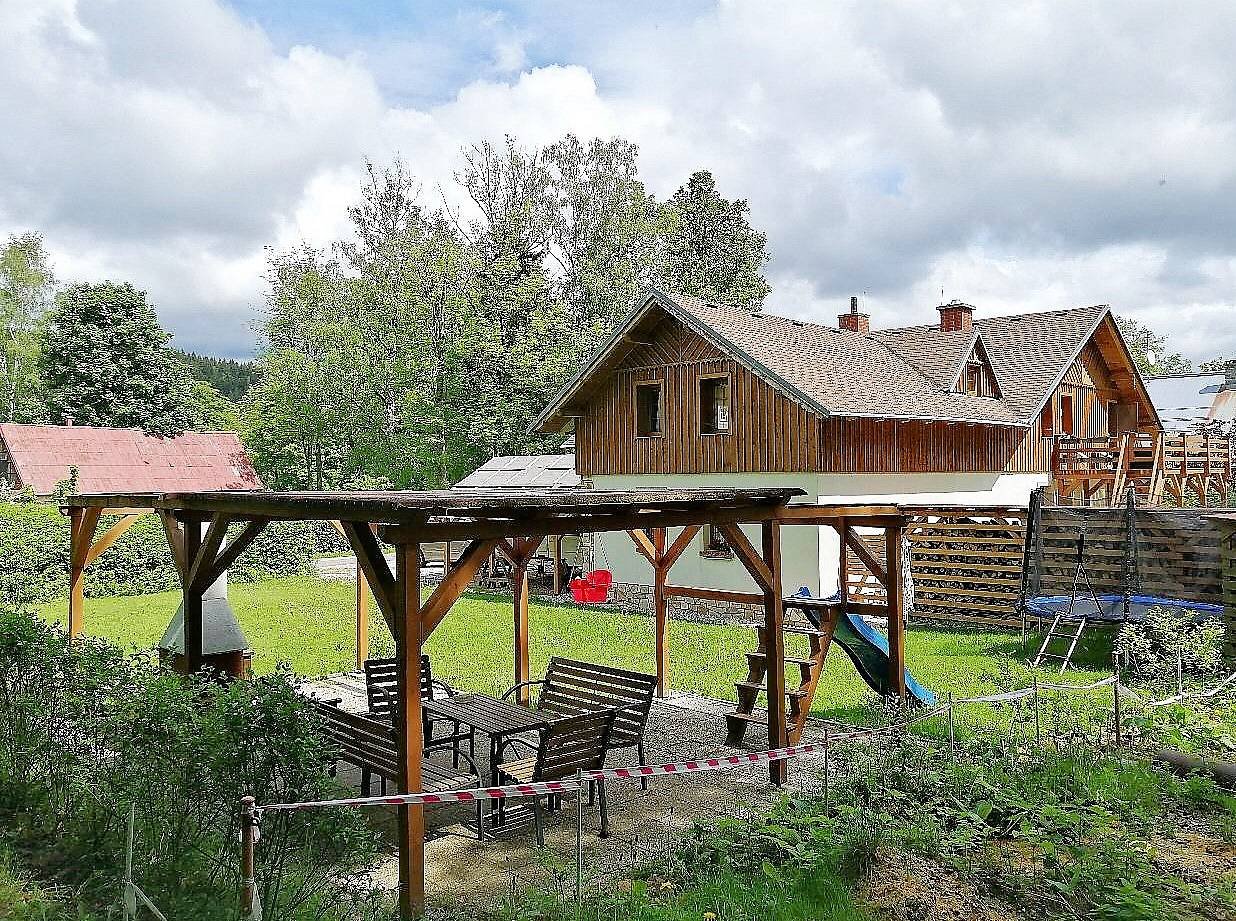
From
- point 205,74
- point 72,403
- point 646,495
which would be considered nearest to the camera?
point 646,495

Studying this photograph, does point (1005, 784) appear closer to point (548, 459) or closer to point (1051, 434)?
point (548, 459)

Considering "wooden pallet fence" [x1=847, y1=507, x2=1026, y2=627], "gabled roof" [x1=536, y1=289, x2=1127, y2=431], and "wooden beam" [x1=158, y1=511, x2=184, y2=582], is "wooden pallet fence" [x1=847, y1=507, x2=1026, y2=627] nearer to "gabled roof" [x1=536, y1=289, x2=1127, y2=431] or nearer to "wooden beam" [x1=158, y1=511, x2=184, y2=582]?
"gabled roof" [x1=536, y1=289, x2=1127, y2=431]

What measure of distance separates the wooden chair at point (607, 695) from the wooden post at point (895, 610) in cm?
250

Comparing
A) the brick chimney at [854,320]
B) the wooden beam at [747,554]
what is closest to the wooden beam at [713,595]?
the wooden beam at [747,554]

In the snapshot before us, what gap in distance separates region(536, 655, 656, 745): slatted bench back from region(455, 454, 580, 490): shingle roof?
47.1 feet

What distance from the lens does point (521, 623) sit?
10.5 metres

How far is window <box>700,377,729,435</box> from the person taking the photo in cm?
1975

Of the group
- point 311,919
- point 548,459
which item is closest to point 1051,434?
point 548,459

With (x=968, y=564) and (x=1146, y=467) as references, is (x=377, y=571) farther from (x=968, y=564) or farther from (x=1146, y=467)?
(x=1146, y=467)

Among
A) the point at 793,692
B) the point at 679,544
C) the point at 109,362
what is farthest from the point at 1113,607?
the point at 109,362

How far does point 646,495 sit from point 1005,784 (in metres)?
3.40

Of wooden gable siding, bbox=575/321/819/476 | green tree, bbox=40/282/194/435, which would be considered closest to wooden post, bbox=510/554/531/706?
wooden gable siding, bbox=575/321/819/476

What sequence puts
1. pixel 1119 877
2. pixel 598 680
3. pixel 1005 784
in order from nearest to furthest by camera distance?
pixel 1119 877 → pixel 1005 784 → pixel 598 680

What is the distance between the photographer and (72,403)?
36344 mm
